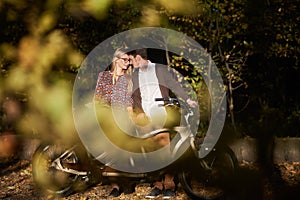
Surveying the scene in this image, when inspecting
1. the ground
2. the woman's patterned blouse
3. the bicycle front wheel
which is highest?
the woman's patterned blouse

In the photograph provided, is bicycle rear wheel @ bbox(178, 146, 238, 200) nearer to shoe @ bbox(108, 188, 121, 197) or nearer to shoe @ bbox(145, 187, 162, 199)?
shoe @ bbox(145, 187, 162, 199)

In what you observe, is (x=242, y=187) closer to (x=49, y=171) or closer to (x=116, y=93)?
(x=116, y=93)

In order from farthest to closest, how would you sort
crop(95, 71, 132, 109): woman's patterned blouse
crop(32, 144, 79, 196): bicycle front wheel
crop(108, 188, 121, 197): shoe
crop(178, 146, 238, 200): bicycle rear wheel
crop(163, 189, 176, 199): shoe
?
crop(32, 144, 79, 196): bicycle front wheel, crop(108, 188, 121, 197): shoe, crop(163, 189, 176, 199): shoe, crop(178, 146, 238, 200): bicycle rear wheel, crop(95, 71, 132, 109): woman's patterned blouse

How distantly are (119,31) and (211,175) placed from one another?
9.01 ft

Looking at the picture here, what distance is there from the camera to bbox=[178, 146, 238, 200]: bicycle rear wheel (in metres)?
5.39

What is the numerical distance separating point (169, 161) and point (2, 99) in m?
3.86

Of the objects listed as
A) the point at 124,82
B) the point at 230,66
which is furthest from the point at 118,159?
the point at 230,66

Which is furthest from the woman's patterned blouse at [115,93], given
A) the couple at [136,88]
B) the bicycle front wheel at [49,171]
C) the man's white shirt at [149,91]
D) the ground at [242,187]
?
the ground at [242,187]

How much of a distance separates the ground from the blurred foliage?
1.01m

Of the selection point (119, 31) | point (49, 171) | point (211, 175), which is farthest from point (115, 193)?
point (119, 31)

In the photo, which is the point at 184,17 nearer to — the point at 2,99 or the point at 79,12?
the point at 79,12

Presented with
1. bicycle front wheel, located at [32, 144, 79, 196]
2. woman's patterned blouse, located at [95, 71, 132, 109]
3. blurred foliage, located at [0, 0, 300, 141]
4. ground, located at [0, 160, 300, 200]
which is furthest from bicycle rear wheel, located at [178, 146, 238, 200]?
blurred foliage, located at [0, 0, 300, 141]

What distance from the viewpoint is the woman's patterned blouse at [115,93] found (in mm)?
5039

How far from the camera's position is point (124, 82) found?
5.04 metres
